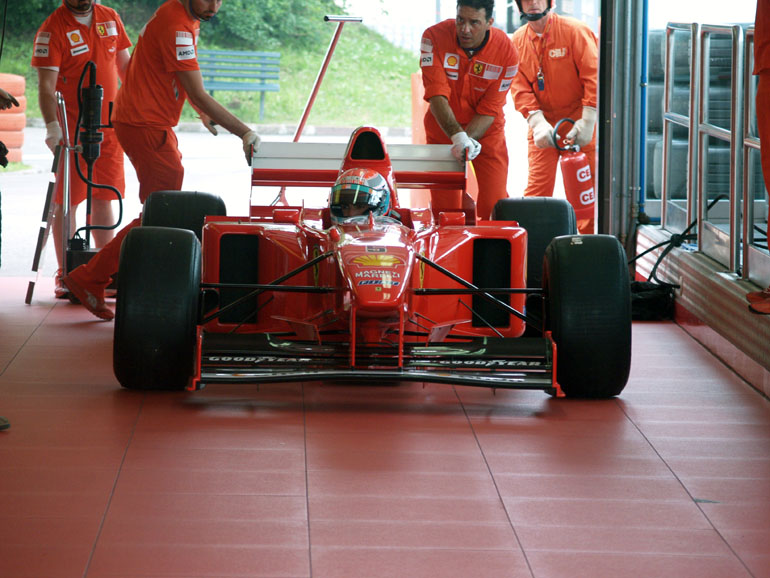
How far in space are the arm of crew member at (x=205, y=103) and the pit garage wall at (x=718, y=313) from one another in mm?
2678

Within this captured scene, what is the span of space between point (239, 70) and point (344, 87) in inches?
113

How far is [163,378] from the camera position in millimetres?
4879

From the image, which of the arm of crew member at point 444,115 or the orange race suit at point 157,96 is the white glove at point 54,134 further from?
the arm of crew member at point 444,115

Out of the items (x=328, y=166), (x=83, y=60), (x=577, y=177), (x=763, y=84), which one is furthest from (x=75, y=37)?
(x=763, y=84)

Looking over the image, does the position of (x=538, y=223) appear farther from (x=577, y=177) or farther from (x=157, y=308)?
(x=157, y=308)

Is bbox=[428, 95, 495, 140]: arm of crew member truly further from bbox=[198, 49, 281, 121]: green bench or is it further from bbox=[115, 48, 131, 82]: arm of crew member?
bbox=[198, 49, 281, 121]: green bench

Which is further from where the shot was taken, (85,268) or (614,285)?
(85,268)

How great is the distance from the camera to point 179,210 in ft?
21.0

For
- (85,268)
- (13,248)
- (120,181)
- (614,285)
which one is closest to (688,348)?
(614,285)

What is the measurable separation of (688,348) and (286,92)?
12.9m

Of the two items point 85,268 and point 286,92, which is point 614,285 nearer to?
point 85,268

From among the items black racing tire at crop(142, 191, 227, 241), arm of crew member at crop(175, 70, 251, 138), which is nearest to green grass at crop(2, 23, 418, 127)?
arm of crew member at crop(175, 70, 251, 138)

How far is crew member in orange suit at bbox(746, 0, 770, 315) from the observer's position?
4.84 m

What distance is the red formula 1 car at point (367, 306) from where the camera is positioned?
15.2 ft
